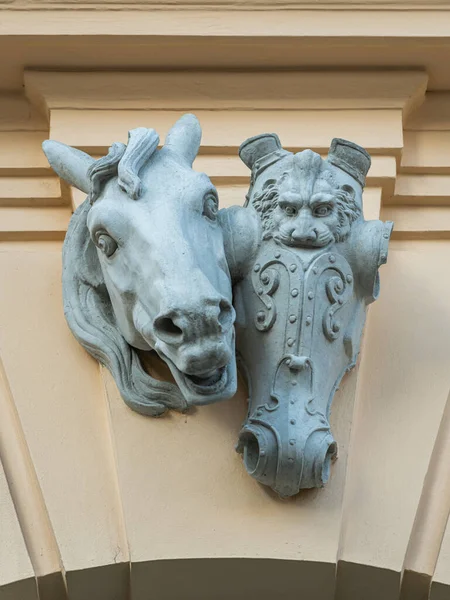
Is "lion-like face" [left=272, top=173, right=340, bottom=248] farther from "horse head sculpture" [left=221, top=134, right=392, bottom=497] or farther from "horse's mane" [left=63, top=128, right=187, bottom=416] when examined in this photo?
"horse's mane" [left=63, top=128, right=187, bottom=416]

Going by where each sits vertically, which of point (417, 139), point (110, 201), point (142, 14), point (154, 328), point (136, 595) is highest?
point (142, 14)

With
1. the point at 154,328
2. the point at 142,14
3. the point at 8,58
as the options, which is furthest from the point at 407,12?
the point at 154,328

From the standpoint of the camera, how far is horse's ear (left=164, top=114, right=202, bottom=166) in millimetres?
3367

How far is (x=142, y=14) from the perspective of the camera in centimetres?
377

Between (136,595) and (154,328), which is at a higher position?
(154,328)

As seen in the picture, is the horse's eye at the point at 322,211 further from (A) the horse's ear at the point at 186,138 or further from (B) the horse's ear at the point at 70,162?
(B) the horse's ear at the point at 70,162

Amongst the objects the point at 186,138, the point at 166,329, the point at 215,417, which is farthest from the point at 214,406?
the point at 186,138

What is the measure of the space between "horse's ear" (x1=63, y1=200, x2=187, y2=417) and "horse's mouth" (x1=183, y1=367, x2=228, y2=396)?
33 cm

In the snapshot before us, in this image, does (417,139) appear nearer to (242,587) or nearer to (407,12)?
(407,12)

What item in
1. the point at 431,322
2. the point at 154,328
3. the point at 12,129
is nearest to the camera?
the point at 154,328

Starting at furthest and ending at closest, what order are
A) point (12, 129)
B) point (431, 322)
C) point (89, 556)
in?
1. point (12, 129)
2. point (431, 322)
3. point (89, 556)

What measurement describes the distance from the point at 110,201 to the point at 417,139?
1.07 m

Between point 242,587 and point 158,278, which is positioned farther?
point 242,587

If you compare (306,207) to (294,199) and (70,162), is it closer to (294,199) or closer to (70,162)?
(294,199)
